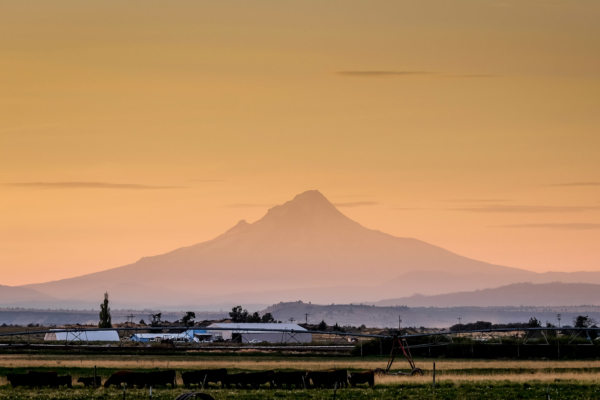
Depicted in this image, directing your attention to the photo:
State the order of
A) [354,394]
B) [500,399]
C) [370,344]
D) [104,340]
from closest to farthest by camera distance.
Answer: [500,399]
[354,394]
[370,344]
[104,340]

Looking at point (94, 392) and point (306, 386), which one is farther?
point (306, 386)

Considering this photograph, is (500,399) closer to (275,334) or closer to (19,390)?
(19,390)

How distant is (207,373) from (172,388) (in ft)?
10.1

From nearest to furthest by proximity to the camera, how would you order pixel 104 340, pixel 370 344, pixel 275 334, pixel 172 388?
1. pixel 172 388
2. pixel 370 344
3. pixel 104 340
4. pixel 275 334

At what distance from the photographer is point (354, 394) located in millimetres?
46531

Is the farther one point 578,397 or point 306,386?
point 306,386

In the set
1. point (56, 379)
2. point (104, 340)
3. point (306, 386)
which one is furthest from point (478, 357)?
point (104, 340)

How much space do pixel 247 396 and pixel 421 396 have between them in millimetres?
8546

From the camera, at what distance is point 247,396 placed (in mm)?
45281

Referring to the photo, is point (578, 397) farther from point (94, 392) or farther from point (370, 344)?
point (370, 344)

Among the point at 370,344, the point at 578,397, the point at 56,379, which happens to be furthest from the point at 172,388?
the point at 370,344

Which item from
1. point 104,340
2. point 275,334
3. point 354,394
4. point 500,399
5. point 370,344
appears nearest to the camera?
point 500,399

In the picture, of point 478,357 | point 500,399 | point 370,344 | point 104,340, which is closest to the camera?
point 500,399

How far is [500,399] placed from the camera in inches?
1677
